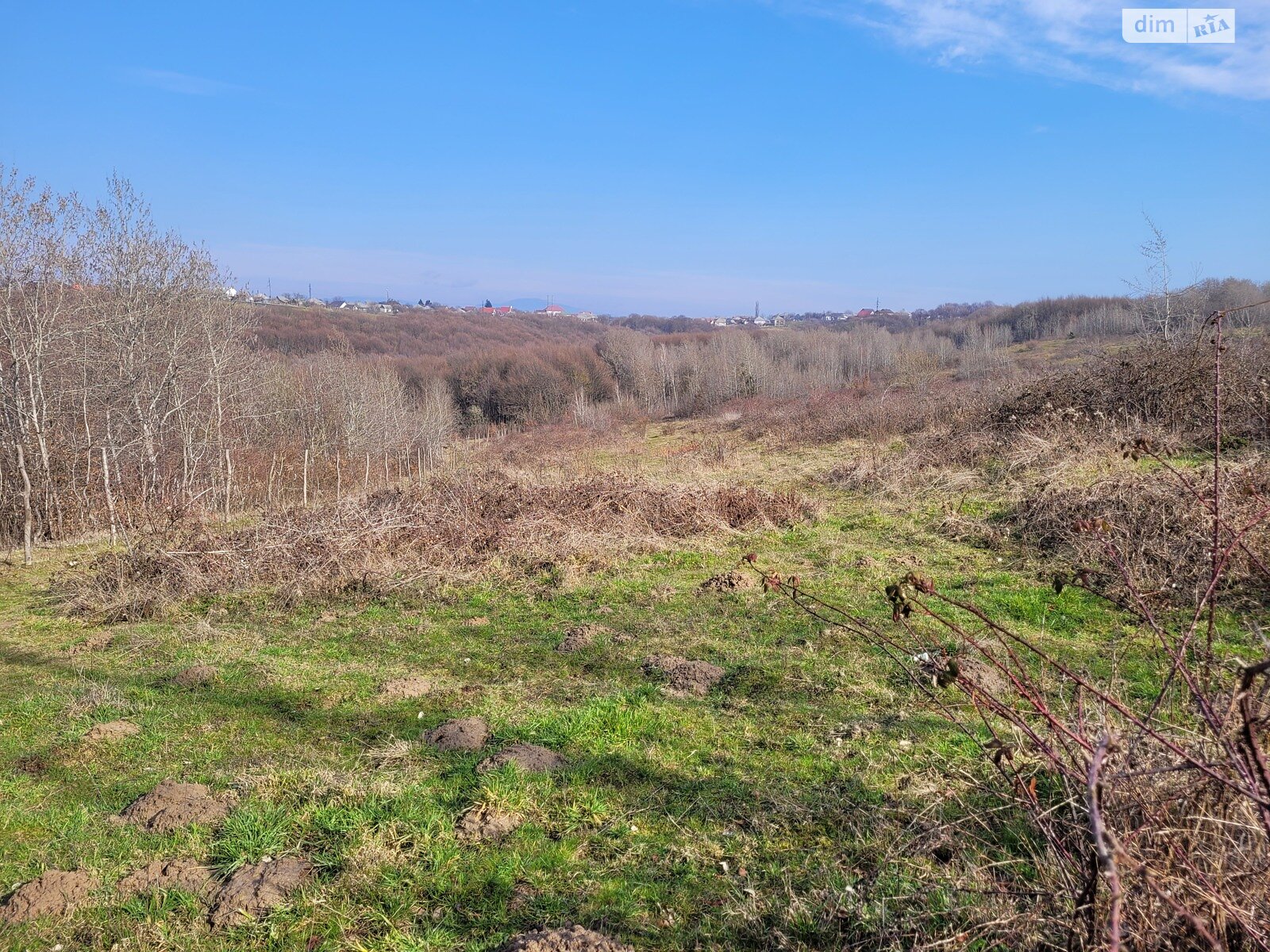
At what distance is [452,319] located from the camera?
9875 cm

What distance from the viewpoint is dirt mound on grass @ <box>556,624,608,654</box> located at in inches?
255

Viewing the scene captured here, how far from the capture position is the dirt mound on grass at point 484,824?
11.7 ft

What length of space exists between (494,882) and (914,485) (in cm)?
1079

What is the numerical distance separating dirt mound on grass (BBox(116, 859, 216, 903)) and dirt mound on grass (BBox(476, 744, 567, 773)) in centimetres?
136

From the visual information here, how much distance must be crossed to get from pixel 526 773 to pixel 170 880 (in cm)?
168

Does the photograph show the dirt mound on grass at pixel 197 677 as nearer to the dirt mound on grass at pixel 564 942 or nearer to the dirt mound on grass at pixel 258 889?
the dirt mound on grass at pixel 258 889

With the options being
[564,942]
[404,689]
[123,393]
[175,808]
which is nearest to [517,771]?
[564,942]

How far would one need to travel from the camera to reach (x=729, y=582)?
7934mm

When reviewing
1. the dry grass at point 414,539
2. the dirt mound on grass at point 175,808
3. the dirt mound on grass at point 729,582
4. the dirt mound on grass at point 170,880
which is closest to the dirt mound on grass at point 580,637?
the dirt mound on grass at point 729,582

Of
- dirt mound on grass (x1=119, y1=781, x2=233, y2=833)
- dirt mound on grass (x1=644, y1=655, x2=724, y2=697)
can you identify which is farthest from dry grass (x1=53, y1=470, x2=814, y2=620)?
dirt mound on grass (x1=119, y1=781, x2=233, y2=833)

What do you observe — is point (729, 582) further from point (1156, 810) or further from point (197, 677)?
point (1156, 810)

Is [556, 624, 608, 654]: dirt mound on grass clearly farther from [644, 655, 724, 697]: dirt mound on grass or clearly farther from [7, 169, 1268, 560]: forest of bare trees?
[7, 169, 1268, 560]: forest of bare trees

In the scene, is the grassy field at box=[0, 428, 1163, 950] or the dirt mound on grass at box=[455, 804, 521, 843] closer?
the grassy field at box=[0, 428, 1163, 950]

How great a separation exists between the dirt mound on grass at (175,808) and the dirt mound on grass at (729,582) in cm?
500
